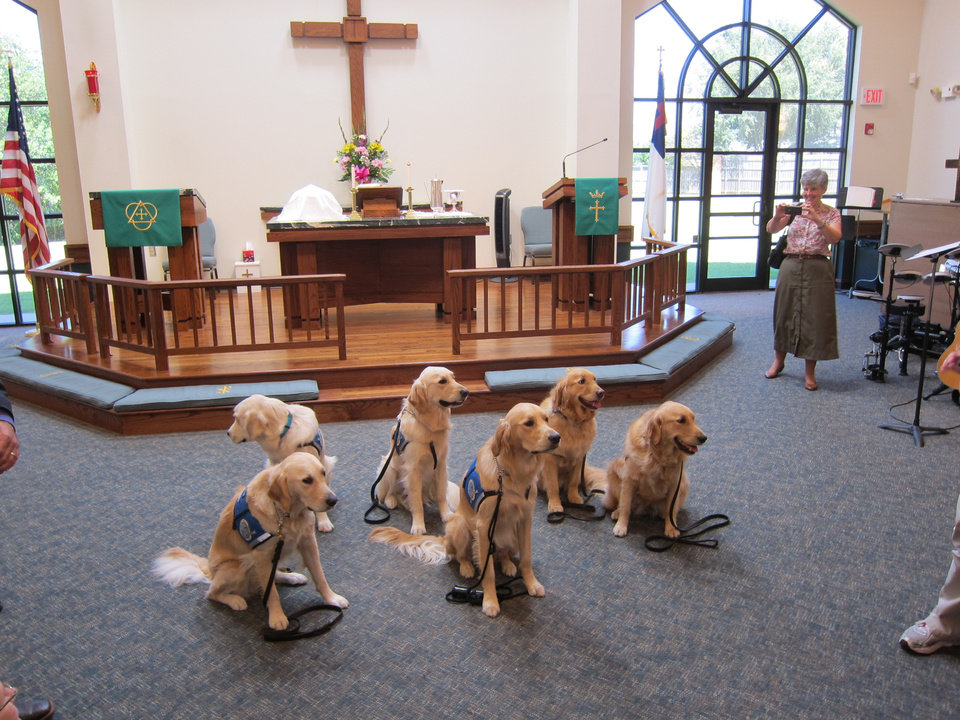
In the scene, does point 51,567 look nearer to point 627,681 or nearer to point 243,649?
point 243,649

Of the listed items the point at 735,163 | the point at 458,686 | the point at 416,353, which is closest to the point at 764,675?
the point at 458,686

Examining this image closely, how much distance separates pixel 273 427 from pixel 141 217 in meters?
3.52

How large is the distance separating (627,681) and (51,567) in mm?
2434

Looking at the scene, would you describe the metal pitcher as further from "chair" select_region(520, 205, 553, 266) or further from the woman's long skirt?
the woman's long skirt

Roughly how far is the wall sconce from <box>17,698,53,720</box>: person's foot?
283 inches

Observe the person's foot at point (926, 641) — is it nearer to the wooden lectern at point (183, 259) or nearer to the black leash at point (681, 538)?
the black leash at point (681, 538)

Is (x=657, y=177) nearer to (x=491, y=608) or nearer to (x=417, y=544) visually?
(x=417, y=544)

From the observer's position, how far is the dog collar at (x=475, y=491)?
2.72 meters

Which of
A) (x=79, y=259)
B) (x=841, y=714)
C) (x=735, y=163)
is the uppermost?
(x=735, y=163)

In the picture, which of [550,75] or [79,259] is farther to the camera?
[550,75]

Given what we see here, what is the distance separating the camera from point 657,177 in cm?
889

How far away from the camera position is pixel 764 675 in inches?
94.0

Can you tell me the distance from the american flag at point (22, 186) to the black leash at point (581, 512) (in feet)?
21.7

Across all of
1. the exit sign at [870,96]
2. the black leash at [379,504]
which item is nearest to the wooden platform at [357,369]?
the black leash at [379,504]
